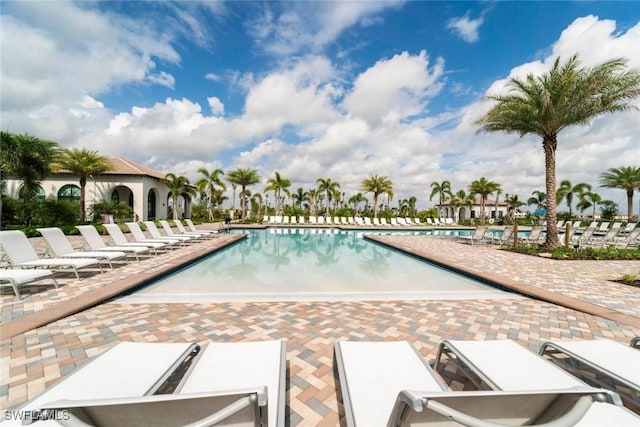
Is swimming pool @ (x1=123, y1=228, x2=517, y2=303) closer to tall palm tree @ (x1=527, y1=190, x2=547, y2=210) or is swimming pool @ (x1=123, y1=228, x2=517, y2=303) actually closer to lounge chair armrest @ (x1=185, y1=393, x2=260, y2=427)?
lounge chair armrest @ (x1=185, y1=393, x2=260, y2=427)

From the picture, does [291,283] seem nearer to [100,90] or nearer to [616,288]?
[616,288]

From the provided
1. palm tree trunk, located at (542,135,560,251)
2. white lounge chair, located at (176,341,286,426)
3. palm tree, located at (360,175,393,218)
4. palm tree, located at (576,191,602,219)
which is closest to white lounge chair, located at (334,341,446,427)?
white lounge chair, located at (176,341,286,426)

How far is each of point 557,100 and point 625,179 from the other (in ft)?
86.1

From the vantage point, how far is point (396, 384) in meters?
1.97

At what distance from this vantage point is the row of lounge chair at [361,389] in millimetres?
1063

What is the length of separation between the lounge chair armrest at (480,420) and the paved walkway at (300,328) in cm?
131

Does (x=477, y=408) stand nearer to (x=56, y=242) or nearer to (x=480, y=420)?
(x=480, y=420)

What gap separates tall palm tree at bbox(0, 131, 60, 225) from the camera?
14320 millimetres

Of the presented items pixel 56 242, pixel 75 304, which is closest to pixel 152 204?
pixel 56 242

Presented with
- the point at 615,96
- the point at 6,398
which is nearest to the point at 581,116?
the point at 615,96

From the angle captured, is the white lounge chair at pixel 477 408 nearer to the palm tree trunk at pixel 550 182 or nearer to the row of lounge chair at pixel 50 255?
the row of lounge chair at pixel 50 255

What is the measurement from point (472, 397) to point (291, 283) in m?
Result: 5.93

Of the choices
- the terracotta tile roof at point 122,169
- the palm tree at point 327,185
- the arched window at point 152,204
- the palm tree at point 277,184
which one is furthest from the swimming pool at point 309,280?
the palm tree at point 327,185

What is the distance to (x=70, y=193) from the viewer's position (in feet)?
79.9
